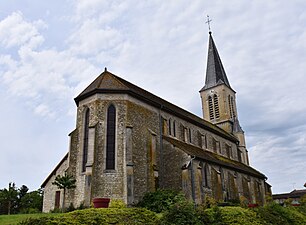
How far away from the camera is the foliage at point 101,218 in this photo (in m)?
9.68

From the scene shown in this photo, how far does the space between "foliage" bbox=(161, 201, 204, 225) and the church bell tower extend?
1325 inches

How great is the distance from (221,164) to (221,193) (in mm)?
3192

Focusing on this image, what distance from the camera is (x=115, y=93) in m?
24.5

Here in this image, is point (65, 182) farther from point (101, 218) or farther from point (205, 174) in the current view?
point (205, 174)

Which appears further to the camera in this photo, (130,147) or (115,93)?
(115,93)

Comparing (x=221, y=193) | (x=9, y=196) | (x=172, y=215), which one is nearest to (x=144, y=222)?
(x=172, y=215)

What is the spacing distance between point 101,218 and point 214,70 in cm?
4225

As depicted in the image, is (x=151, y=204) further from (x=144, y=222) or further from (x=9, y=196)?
(x=9, y=196)

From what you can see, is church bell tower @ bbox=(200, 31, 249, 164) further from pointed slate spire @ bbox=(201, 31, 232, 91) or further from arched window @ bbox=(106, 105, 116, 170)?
arched window @ bbox=(106, 105, 116, 170)

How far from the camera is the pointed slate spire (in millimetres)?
49156

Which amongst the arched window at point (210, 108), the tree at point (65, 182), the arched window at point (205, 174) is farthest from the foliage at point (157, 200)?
the arched window at point (210, 108)

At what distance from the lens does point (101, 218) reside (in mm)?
10914

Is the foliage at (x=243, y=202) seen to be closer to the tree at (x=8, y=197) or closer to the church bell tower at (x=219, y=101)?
the church bell tower at (x=219, y=101)

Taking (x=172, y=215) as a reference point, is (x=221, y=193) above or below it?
above
